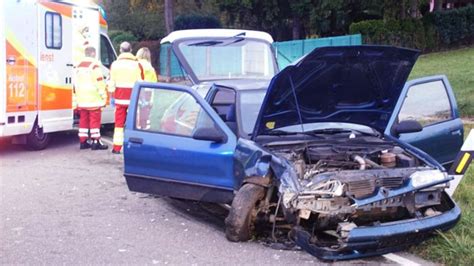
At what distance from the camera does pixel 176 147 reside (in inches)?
255

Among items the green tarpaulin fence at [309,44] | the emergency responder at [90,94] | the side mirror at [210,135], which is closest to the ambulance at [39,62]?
the emergency responder at [90,94]

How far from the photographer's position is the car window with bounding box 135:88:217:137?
6.68 metres

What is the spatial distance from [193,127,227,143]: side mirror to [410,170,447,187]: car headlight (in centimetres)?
188

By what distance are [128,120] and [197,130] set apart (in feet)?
3.50

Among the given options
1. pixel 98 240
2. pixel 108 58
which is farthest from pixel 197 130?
pixel 108 58

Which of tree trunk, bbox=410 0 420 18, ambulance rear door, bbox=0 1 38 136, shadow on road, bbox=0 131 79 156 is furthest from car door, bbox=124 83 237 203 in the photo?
tree trunk, bbox=410 0 420 18

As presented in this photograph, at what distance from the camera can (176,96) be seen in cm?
689

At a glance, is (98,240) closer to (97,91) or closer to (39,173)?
(39,173)

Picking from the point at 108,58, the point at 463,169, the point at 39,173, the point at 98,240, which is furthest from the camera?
the point at 108,58

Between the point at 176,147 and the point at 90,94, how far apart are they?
522 centimetres

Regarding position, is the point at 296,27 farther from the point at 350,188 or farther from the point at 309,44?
the point at 350,188

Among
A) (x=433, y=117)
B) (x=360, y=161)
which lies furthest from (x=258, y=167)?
(x=433, y=117)

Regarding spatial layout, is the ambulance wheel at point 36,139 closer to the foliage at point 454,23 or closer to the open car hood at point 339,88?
the open car hood at point 339,88

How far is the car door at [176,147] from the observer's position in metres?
6.23
